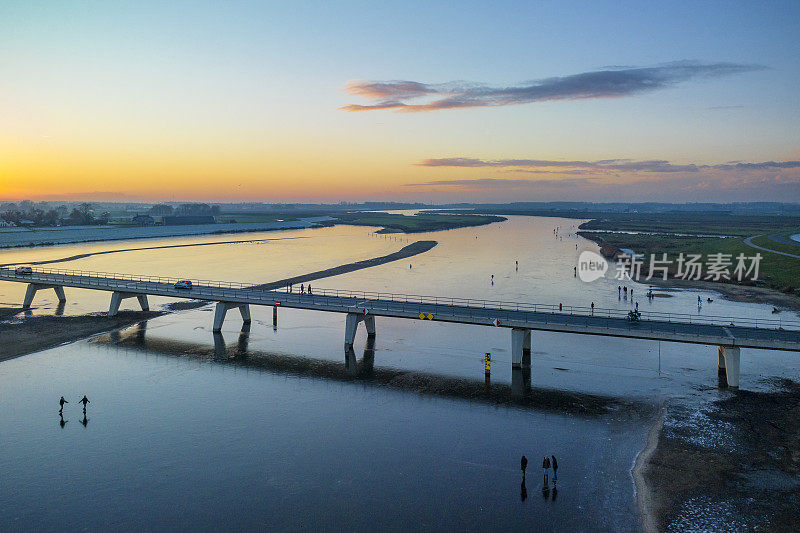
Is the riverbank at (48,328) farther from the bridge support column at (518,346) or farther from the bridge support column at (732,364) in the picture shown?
the bridge support column at (732,364)

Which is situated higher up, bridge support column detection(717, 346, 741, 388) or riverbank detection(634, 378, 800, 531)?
bridge support column detection(717, 346, 741, 388)

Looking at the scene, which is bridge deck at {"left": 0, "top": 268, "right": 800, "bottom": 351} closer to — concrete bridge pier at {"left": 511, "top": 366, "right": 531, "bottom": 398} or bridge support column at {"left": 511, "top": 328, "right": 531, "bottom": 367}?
bridge support column at {"left": 511, "top": 328, "right": 531, "bottom": 367}

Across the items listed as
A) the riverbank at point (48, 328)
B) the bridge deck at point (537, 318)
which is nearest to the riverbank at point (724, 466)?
the bridge deck at point (537, 318)

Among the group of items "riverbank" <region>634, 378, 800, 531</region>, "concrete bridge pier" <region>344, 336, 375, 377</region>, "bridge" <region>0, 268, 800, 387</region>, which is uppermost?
"bridge" <region>0, 268, 800, 387</region>

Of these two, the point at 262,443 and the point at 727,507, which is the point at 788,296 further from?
the point at 262,443

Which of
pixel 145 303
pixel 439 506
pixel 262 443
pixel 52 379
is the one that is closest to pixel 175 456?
pixel 262 443

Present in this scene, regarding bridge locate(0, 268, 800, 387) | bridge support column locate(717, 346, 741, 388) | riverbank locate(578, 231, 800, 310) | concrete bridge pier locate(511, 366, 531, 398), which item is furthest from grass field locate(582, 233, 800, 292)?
concrete bridge pier locate(511, 366, 531, 398)

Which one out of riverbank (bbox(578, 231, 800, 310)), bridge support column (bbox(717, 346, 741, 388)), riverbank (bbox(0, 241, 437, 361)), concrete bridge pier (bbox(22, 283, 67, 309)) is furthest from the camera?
riverbank (bbox(578, 231, 800, 310))
